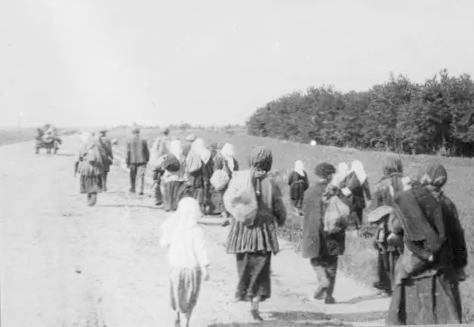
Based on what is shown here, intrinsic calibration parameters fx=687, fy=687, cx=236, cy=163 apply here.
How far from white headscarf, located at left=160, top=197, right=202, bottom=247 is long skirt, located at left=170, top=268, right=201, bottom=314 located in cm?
27

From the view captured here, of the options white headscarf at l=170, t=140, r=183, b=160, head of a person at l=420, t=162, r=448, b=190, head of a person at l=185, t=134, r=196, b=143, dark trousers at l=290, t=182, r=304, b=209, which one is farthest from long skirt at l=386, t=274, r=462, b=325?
white headscarf at l=170, t=140, r=183, b=160

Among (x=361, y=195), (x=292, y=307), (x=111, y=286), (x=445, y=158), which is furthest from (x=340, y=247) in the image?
(x=445, y=158)

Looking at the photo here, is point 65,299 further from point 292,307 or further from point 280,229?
point 280,229

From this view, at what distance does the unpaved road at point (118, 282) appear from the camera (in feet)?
19.4

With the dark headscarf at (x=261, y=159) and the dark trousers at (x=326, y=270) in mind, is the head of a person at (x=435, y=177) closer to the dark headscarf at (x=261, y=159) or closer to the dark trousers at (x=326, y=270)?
the dark headscarf at (x=261, y=159)

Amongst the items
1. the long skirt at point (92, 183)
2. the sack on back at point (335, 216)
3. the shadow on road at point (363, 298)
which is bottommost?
the shadow on road at point (363, 298)

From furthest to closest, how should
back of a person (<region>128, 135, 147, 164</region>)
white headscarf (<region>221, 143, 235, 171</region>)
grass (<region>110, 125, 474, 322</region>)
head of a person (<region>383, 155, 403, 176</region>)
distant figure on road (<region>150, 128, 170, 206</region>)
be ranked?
back of a person (<region>128, 135, 147, 164</region>), distant figure on road (<region>150, 128, 170, 206</region>), white headscarf (<region>221, 143, 235, 171</region>), grass (<region>110, 125, 474, 322</region>), head of a person (<region>383, 155, 403, 176</region>)

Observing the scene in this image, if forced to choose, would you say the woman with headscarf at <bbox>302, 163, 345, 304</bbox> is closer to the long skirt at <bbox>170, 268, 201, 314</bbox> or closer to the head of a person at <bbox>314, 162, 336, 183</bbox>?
the head of a person at <bbox>314, 162, 336, 183</bbox>

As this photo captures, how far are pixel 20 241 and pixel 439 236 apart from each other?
5.15m

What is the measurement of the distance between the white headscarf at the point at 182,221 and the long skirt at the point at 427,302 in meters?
1.75

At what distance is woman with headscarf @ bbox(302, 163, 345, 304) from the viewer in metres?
6.70

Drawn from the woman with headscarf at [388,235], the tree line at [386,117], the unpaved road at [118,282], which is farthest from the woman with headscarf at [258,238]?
the tree line at [386,117]

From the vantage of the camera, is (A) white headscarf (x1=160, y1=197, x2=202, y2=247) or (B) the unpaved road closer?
(A) white headscarf (x1=160, y1=197, x2=202, y2=247)

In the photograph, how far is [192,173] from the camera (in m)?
10.7
